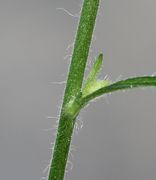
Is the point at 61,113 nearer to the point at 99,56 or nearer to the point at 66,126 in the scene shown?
the point at 66,126

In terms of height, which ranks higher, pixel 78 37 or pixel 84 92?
pixel 78 37

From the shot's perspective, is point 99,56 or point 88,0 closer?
point 88,0

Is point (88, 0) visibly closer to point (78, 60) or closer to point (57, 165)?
point (78, 60)

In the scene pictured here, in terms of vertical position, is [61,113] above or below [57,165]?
above

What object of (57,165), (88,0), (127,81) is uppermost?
(88,0)

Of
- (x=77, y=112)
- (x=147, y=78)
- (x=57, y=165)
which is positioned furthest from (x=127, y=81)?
(x=57, y=165)

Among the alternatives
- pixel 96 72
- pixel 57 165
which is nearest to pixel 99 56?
pixel 96 72
